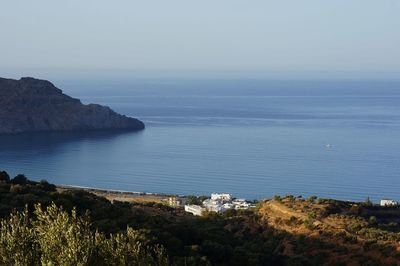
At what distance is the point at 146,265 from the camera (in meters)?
7.17

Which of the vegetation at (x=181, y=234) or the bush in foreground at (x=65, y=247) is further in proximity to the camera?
the vegetation at (x=181, y=234)

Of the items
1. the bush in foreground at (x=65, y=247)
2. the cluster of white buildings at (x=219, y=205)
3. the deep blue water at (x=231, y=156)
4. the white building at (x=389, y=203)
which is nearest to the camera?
the bush in foreground at (x=65, y=247)

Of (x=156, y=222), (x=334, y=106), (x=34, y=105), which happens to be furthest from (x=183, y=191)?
(x=334, y=106)

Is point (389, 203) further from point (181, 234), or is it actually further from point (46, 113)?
point (46, 113)

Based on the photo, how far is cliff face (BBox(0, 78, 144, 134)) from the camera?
81.4 meters

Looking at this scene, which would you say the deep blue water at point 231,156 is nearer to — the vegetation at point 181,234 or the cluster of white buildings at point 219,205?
the cluster of white buildings at point 219,205

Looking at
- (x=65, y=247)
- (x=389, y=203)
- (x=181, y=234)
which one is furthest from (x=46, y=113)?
(x=65, y=247)

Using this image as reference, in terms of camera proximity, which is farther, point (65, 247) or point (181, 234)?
point (181, 234)

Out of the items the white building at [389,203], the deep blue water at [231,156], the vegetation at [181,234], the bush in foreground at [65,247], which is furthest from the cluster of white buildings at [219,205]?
the bush in foreground at [65,247]

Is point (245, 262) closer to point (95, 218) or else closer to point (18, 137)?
point (95, 218)

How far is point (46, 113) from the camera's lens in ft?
274

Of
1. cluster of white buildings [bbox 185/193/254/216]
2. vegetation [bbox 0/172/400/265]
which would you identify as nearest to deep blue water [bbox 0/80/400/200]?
cluster of white buildings [bbox 185/193/254/216]

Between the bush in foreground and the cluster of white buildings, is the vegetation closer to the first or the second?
the bush in foreground

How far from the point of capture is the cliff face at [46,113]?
81438mm
